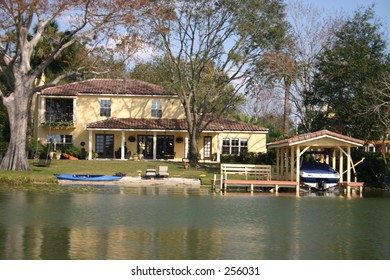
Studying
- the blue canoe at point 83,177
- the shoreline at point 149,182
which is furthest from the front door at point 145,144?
the blue canoe at point 83,177

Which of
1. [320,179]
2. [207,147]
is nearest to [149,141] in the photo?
[207,147]

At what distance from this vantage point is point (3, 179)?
30531 millimetres

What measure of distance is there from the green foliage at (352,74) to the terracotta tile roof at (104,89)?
1588 centimetres

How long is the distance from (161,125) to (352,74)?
18279 mm

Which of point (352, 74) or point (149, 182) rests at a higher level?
point (352, 74)

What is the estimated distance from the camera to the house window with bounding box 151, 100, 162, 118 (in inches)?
1996

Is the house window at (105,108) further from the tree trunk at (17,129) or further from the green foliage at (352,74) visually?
the green foliage at (352,74)

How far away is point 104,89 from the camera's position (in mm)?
50281

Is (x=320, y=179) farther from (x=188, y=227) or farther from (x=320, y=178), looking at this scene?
(x=188, y=227)

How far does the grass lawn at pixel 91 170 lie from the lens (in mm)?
31188

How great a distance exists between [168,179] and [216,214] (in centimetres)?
1283

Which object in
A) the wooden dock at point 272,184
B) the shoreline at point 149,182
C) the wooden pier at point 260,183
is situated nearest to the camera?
the wooden pier at point 260,183

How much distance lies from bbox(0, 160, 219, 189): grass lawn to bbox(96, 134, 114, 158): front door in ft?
19.1

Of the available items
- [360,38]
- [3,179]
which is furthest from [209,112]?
[3,179]
